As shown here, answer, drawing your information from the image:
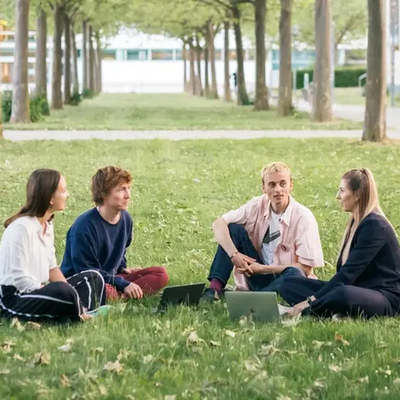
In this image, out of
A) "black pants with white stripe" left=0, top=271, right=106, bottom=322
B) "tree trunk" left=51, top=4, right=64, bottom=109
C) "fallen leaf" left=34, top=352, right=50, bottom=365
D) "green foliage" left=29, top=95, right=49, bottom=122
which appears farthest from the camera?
"tree trunk" left=51, top=4, right=64, bottom=109

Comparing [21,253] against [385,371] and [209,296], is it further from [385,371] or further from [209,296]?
[385,371]

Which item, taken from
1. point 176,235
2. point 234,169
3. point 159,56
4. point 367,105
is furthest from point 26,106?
point 159,56

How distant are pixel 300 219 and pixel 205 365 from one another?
7.54ft

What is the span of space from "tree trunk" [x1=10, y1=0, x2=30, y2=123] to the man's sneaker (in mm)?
20654

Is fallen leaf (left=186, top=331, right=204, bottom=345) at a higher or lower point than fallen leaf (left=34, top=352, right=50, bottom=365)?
lower

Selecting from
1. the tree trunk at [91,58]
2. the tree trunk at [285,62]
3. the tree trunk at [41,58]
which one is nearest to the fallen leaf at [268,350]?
the tree trunk at [285,62]

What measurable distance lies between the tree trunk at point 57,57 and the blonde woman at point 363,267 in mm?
31550

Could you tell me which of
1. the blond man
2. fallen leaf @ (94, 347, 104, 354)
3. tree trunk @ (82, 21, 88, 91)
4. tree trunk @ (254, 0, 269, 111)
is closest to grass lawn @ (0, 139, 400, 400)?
fallen leaf @ (94, 347, 104, 354)

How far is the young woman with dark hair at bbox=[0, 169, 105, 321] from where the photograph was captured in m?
6.38

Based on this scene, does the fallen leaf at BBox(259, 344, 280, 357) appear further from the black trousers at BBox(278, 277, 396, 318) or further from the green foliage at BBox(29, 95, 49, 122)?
the green foliage at BBox(29, 95, 49, 122)

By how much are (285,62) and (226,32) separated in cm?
1792

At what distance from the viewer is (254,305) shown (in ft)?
21.3

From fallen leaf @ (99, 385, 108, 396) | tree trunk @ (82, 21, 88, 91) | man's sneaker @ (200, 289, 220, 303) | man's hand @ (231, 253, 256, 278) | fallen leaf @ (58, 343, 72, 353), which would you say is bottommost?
man's sneaker @ (200, 289, 220, 303)

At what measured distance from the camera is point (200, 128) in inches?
1072
